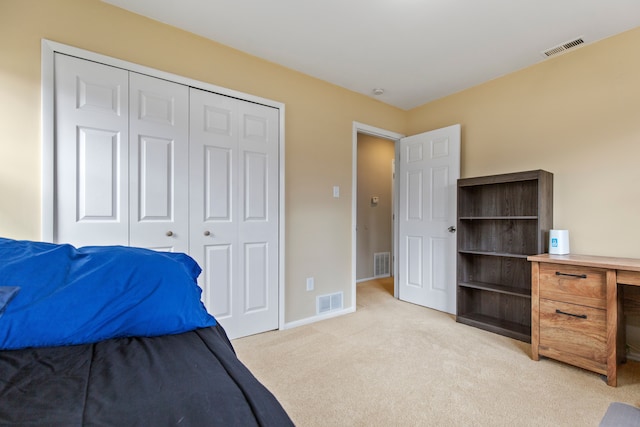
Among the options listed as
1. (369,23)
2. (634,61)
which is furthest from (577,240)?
(369,23)

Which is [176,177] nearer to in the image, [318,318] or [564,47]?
[318,318]

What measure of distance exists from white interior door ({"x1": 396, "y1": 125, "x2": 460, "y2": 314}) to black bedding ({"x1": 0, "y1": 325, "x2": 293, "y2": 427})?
9.52 feet

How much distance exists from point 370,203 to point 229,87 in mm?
3058

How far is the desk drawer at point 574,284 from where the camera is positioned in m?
1.89

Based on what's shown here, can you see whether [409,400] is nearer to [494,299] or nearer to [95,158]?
[494,299]

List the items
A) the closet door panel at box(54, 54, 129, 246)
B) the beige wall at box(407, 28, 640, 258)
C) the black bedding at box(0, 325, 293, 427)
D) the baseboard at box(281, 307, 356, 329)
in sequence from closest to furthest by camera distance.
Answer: the black bedding at box(0, 325, 293, 427) < the closet door panel at box(54, 54, 129, 246) < the beige wall at box(407, 28, 640, 258) < the baseboard at box(281, 307, 356, 329)

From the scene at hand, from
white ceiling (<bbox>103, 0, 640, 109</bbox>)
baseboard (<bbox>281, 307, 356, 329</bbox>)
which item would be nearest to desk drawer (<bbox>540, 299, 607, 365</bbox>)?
→ baseboard (<bbox>281, 307, 356, 329</bbox>)

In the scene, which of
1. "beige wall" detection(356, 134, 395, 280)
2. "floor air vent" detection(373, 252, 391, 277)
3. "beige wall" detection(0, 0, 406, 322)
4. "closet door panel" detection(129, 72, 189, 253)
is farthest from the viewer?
"floor air vent" detection(373, 252, 391, 277)

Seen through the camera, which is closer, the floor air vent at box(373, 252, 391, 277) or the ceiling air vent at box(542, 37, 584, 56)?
the ceiling air vent at box(542, 37, 584, 56)

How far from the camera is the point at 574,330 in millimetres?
1986

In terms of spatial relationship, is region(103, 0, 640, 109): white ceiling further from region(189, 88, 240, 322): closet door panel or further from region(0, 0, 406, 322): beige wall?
region(189, 88, 240, 322): closet door panel

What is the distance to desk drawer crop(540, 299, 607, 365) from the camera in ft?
6.17

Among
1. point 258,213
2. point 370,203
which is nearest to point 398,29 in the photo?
point 258,213

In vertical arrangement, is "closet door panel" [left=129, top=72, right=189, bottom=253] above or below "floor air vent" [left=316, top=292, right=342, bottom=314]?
above
